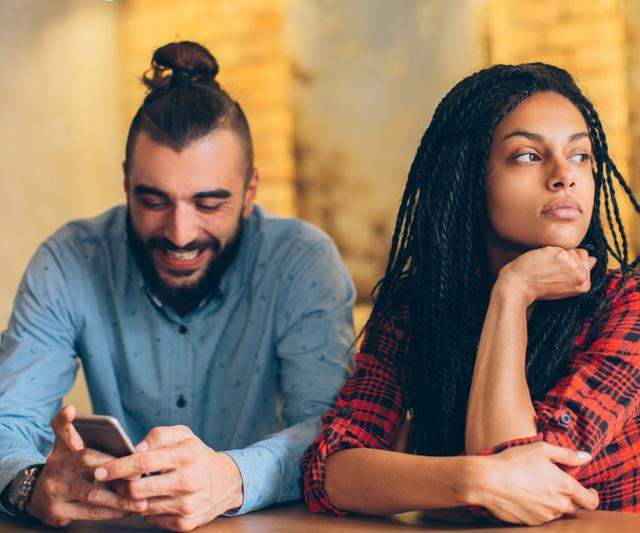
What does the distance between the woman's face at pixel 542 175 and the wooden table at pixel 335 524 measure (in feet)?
1.56

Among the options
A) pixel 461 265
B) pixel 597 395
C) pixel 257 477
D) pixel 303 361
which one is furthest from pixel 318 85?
pixel 597 395

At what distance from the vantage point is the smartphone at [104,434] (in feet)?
4.52

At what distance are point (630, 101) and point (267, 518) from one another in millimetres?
2460

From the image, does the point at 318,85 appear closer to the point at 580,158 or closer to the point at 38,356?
the point at 38,356

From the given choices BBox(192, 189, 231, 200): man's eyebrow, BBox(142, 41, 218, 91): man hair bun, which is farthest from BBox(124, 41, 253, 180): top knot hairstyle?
BBox(192, 189, 231, 200): man's eyebrow

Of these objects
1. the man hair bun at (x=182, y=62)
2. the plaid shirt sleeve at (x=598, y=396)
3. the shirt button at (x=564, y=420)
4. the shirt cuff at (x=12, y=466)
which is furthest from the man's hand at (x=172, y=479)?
the man hair bun at (x=182, y=62)

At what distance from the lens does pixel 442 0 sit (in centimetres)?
375

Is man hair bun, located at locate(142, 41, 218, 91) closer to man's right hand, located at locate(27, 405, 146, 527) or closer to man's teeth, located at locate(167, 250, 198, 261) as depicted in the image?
man's teeth, located at locate(167, 250, 198, 261)

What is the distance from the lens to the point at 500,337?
1.54 m

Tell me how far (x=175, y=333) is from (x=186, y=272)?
0.18 meters

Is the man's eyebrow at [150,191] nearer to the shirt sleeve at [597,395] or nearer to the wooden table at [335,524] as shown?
the wooden table at [335,524]

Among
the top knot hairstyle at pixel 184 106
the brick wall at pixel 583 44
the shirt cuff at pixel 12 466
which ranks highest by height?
the brick wall at pixel 583 44

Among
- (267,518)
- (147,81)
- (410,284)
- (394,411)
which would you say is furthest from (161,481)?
(147,81)

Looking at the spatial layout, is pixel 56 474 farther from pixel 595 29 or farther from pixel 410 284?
pixel 595 29
